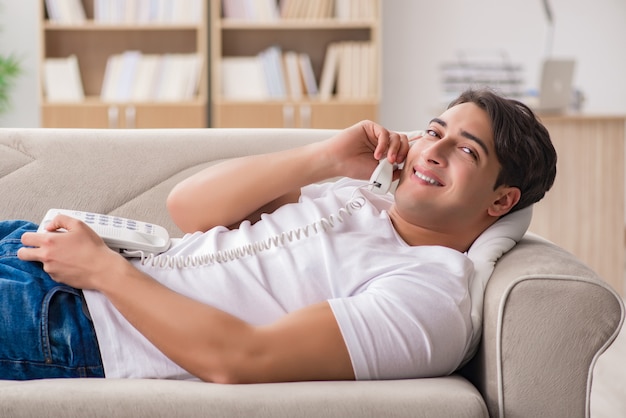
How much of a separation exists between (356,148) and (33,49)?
362 cm

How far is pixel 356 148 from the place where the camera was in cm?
156

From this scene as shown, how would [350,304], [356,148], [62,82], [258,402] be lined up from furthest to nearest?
[62,82], [356,148], [350,304], [258,402]

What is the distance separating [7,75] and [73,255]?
353 cm

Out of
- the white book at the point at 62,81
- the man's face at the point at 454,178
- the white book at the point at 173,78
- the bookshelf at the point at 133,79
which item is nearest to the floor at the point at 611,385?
the man's face at the point at 454,178

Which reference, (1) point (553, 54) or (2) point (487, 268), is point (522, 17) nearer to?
(1) point (553, 54)

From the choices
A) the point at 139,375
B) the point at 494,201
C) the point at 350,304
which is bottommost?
the point at 139,375

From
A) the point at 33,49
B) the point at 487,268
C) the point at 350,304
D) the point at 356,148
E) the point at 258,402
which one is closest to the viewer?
the point at 258,402

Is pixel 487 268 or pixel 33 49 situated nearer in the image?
pixel 487 268

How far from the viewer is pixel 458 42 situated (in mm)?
4695

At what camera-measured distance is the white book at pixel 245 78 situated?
4.39m

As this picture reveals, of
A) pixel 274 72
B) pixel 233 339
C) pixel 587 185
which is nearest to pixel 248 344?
pixel 233 339

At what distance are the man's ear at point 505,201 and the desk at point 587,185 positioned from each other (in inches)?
85.0

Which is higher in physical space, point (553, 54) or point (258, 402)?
point (553, 54)

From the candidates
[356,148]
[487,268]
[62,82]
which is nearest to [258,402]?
[487,268]
